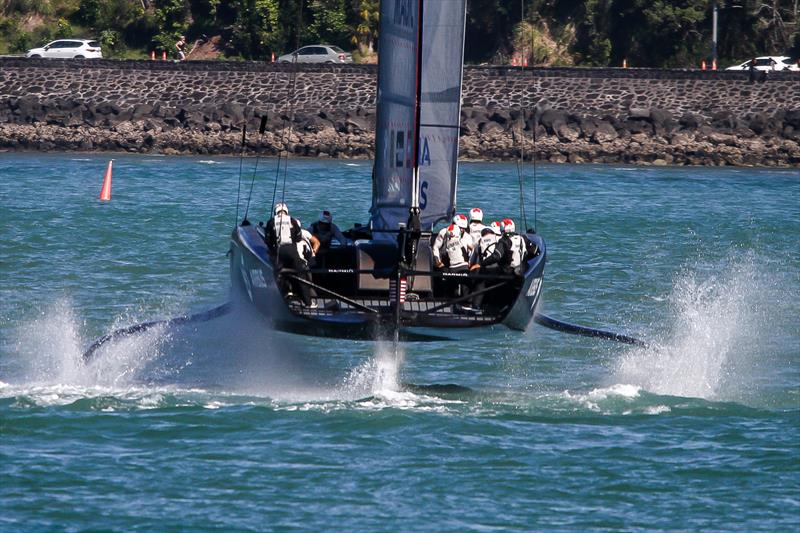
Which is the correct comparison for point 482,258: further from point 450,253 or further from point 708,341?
point 708,341

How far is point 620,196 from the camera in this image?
37.7 meters

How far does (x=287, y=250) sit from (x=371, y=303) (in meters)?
1.00

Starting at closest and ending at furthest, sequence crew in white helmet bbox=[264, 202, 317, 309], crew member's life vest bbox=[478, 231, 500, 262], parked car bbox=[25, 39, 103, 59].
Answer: crew in white helmet bbox=[264, 202, 317, 309] → crew member's life vest bbox=[478, 231, 500, 262] → parked car bbox=[25, 39, 103, 59]

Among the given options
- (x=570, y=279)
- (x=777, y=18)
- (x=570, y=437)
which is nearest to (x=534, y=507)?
(x=570, y=437)

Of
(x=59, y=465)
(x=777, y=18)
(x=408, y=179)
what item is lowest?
(x=59, y=465)

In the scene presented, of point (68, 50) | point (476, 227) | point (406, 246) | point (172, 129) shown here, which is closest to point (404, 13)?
point (476, 227)

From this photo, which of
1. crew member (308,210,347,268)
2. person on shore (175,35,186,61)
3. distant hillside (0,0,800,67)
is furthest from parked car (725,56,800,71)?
crew member (308,210,347,268)

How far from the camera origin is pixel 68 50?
53.4 meters

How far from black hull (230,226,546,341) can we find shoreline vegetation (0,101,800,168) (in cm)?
2917

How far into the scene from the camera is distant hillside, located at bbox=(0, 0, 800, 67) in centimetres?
5275

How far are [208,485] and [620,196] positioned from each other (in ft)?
87.8

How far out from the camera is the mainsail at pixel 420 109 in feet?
52.7

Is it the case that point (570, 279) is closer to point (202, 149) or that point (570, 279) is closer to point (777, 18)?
point (202, 149)

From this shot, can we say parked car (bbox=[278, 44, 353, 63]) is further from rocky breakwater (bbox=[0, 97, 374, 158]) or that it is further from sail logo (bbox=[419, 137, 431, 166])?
sail logo (bbox=[419, 137, 431, 166])
